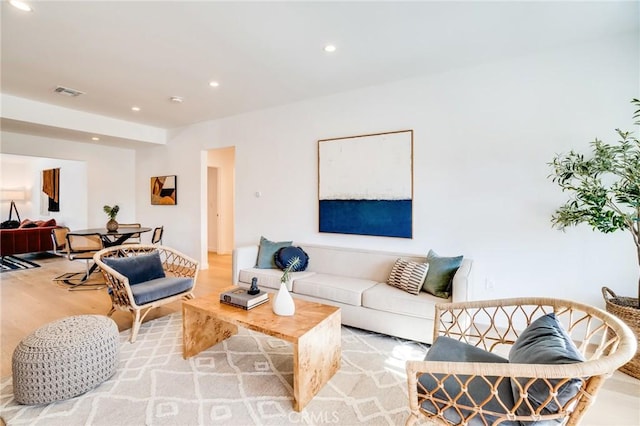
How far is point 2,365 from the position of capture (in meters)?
2.33

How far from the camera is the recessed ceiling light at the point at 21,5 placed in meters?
2.13

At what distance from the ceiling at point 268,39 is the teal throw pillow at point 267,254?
1.98m

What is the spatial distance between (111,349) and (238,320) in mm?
923

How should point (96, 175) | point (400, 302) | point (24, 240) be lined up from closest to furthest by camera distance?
point (400, 302) → point (96, 175) → point (24, 240)

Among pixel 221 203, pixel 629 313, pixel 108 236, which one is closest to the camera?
pixel 629 313

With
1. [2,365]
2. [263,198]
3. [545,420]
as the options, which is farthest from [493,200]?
[2,365]

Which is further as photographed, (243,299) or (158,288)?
(158,288)

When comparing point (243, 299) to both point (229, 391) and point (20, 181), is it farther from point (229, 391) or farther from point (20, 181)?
point (20, 181)

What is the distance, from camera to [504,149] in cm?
298

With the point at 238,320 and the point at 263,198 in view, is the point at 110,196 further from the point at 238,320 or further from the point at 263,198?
the point at 238,320

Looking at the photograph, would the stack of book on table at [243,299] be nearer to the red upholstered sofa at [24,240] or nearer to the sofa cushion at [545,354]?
the sofa cushion at [545,354]

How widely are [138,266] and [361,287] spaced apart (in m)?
2.27

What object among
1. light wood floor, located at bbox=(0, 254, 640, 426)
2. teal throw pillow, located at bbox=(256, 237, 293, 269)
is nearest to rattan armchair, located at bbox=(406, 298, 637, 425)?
light wood floor, located at bbox=(0, 254, 640, 426)

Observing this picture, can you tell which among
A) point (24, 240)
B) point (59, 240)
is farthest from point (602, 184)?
point (24, 240)
